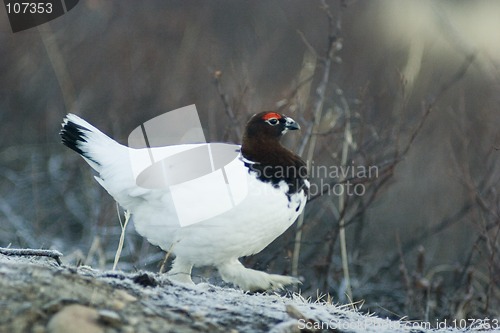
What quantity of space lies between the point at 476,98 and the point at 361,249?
274 centimetres

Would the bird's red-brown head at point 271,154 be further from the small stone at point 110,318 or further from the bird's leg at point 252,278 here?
the small stone at point 110,318

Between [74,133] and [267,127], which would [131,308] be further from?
[267,127]

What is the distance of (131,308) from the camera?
7.93ft

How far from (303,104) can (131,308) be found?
3.55m

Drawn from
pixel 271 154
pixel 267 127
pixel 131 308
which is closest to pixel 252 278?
pixel 271 154

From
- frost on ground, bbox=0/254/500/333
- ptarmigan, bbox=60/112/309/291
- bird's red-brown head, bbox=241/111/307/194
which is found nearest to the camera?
frost on ground, bbox=0/254/500/333

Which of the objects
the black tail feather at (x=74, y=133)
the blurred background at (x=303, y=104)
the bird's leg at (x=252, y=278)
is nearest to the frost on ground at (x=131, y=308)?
the bird's leg at (x=252, y=278)

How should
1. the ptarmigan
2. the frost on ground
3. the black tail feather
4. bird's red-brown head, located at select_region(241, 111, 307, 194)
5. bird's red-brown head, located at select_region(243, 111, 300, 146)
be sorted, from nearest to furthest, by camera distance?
the frost on ground → the ptarmigan → bird's red-brown head, located at select_region(241, 111, 307, 194) → the black tail feather → bird's red-brown head, located at select_region(243, 111, 300, 146)

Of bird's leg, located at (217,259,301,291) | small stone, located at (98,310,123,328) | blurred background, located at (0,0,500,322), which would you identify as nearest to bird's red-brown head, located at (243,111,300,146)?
bird's leg, located at (217,259,301,291)

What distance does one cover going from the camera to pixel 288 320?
2.62m

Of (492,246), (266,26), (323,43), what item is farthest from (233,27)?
(492,246)

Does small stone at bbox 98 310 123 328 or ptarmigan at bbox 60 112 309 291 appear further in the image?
ptarmigan at bbox 60 112 309 291

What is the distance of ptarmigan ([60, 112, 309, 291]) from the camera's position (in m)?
3.79

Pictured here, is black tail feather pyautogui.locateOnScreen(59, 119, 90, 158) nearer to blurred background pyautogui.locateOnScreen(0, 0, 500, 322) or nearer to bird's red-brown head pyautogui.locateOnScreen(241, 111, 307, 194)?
bird's red-brown head pyautogui.locateOnScreen(241, 111, 307, 194)
